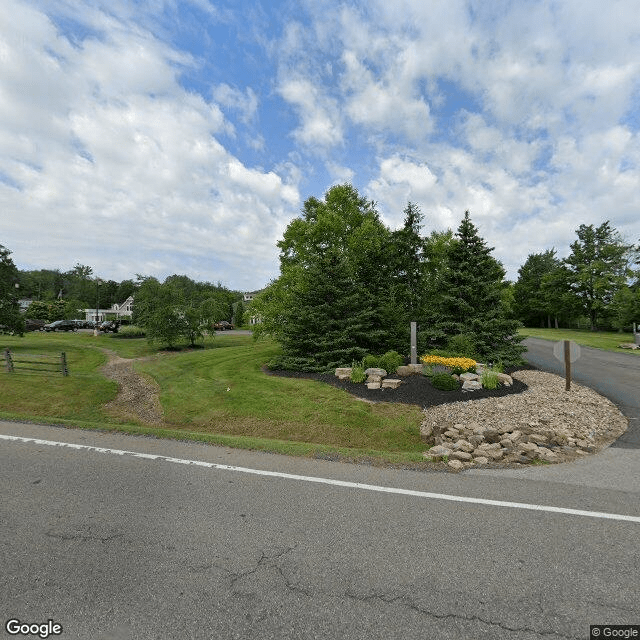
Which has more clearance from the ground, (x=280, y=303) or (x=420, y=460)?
(x=280, y=303)

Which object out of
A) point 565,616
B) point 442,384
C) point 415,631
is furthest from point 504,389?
point 415,631

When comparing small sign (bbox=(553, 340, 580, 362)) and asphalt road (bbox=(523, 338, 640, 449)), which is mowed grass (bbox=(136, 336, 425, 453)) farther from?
small sign (bbox=(553, 340, 580, 362))

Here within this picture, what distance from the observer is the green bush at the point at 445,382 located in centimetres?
1084

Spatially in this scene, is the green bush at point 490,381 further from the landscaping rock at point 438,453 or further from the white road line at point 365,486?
the white road line at point 365,486

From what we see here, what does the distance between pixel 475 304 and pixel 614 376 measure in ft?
19.8

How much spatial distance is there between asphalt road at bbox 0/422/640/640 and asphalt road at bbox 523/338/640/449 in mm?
4256

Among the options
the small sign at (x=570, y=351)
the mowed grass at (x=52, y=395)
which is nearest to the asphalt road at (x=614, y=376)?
the small sign at (x=570, y=351)

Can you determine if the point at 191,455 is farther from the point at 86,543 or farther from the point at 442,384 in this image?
the point at 442,384

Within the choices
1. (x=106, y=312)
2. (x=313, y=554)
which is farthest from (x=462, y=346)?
(x=106, y=312)

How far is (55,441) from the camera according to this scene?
22.2ft

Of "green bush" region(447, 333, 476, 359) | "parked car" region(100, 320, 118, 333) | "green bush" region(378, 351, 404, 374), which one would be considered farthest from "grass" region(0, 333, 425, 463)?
"parked car" region(100, 320, 118, 333)

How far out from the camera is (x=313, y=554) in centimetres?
337

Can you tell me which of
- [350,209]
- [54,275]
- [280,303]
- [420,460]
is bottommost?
[420,460]

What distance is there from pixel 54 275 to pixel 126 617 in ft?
490
